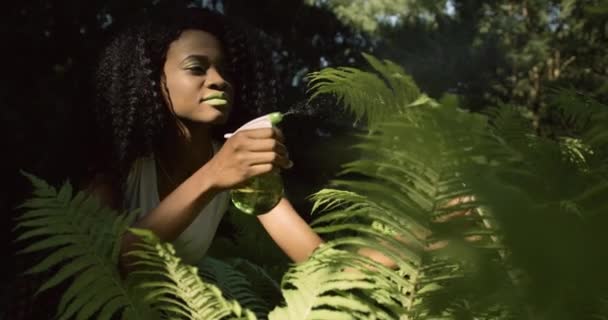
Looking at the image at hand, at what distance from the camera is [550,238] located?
38 centimetres

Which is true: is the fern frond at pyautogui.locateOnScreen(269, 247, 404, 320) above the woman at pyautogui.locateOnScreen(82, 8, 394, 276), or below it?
below

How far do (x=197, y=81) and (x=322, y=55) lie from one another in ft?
33.7

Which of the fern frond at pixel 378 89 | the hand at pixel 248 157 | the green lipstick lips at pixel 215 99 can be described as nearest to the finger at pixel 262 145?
the hand at pixel 248 157

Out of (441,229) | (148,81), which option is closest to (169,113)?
(148,81)

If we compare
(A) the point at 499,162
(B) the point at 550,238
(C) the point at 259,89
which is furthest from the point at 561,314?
(C) the point at 259,89

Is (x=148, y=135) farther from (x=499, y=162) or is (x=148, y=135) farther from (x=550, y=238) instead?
(x=550, y=238)

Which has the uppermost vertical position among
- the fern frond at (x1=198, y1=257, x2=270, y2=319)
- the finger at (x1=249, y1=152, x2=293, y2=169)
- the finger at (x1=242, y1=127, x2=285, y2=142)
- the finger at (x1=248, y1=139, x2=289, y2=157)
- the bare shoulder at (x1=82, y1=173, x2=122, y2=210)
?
the bare shoulder at (x1=82, y1=173, x2=122, y2=210)

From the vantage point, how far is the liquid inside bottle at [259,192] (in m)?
0.91

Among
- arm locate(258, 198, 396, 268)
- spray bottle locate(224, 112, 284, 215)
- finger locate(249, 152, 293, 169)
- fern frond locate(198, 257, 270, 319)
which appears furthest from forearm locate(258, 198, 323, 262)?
finger locate(249, 152, 293, 169)

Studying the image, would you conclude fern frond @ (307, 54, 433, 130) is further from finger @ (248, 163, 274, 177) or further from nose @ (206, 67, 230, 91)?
nose @ (206, 67, 230, 91)

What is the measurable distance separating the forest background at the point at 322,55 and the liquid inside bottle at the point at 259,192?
0.12 metres

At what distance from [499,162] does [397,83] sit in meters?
0.15

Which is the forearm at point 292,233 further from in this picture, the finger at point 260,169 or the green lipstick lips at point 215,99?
the finger at point 260,169

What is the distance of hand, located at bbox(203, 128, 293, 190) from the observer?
2.77 feet
